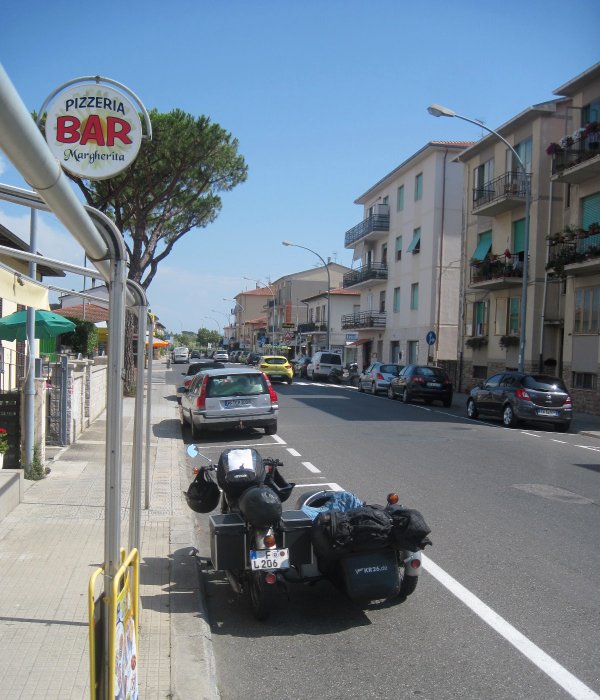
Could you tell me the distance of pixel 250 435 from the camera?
15.7 metres

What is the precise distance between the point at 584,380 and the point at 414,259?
66.0ft

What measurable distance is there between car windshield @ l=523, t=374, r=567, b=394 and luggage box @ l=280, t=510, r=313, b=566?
15.3 metres

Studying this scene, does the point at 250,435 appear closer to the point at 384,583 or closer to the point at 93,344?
the point at 384,583

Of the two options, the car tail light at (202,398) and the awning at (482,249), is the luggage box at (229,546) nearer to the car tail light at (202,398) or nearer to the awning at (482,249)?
the car tail light at (202,398)

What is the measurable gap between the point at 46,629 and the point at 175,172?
20.6m

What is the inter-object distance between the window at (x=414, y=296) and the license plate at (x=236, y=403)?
29.3 meters

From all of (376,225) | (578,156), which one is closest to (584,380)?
(578,156)

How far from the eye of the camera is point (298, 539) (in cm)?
484

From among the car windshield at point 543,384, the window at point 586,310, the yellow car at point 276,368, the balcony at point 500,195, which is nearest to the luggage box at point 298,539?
the car windshield at point 543,384

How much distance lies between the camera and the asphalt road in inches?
157

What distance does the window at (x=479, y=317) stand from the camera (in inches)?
1297

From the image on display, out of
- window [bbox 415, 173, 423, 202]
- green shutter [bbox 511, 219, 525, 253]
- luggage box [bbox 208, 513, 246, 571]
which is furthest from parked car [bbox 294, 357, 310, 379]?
luggage box [bbox 208, 513, 246, 571]

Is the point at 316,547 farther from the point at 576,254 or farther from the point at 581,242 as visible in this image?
the point at 581,242

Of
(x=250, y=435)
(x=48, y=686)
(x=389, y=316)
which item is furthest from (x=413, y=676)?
(x=389, y=316)
